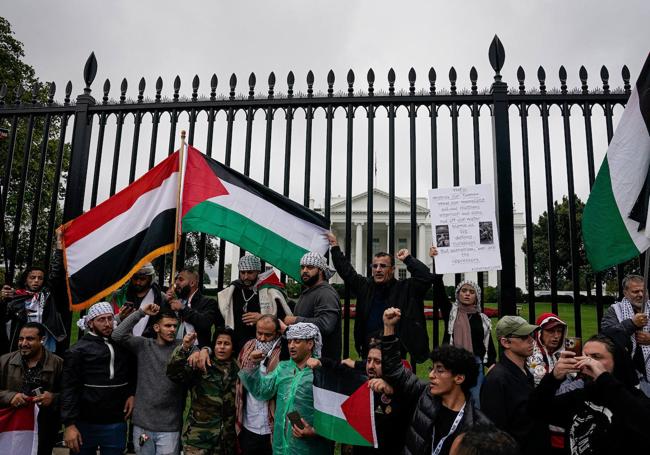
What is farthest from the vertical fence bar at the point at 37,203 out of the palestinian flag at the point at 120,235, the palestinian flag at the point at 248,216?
the palestinian flag at the point at 248,216

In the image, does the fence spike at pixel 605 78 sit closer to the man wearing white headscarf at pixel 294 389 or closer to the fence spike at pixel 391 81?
the fence spike at pixel 391 81

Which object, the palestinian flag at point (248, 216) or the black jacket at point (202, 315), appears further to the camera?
the palestinian flag at point (248, 216)

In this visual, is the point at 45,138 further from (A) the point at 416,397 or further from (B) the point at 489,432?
(B) the point at 489,432

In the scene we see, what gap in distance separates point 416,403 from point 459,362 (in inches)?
24.8

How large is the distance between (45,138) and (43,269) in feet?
5.17

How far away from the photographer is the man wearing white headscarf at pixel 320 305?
4.46 m

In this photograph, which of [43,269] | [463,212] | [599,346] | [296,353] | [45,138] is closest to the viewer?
[599,346]

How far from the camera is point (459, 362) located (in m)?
3.17

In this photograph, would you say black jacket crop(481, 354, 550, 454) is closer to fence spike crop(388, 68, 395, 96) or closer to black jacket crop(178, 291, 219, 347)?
black jacket crop(178, 291, 219, 347)

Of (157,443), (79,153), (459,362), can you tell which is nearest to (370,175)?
(459,362)

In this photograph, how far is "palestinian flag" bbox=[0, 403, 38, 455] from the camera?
451cm

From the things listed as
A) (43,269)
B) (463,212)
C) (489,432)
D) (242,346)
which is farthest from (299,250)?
(489,432)

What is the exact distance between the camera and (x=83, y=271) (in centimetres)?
509

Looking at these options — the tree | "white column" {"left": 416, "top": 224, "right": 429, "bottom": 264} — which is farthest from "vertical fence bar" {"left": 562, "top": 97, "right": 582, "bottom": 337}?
"white column" {"left": 416, "top": 224, "right": 429, "bottom": 264}
